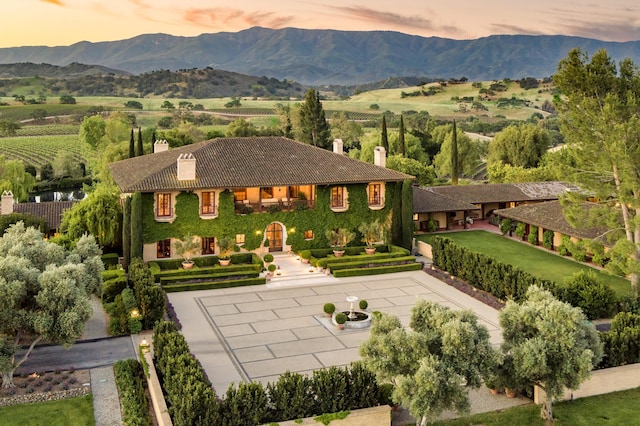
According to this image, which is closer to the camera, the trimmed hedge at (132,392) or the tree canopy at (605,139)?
the trimmed hedge at (132,392)

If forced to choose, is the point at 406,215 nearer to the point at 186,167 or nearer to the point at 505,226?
the point at 505,226

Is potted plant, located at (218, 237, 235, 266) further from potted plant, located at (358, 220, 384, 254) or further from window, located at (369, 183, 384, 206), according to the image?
window, located at (369, 183, 384, 206)

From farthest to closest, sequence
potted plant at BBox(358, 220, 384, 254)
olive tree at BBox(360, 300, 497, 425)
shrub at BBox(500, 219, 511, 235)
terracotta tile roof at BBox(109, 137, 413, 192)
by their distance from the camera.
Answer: shrub at BBox(500, 219, 511, 235)
potted plant at BBox(358, 220, 384, 254)
terracotta tile roof at BBox(109, 137, 413, 192)
olive tree at BBox(360, 300, 497, 425)

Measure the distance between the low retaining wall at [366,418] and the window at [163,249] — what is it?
22.6 m

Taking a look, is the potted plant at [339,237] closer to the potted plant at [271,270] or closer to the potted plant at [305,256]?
the potted plant at [305,256]

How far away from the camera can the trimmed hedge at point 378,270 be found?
36031mm

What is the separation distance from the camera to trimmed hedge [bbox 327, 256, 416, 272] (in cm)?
3659

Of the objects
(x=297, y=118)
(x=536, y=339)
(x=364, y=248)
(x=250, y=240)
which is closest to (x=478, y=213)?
(x=364, y=248)

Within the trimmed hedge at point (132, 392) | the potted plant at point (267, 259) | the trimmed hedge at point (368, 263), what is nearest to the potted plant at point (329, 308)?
the trimmed hedge at point (368, 263)

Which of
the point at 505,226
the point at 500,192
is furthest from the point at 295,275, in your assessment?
the point at 500,192

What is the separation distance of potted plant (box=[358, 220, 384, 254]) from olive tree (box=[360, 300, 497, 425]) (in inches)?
878

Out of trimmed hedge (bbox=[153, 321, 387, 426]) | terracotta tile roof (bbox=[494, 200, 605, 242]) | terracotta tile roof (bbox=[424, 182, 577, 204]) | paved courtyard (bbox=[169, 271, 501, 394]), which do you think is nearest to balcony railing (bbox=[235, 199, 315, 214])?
paved courtyard (bbox=[169, 271, 501, 394])

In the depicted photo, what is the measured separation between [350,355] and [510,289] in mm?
10093

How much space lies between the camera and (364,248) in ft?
129
